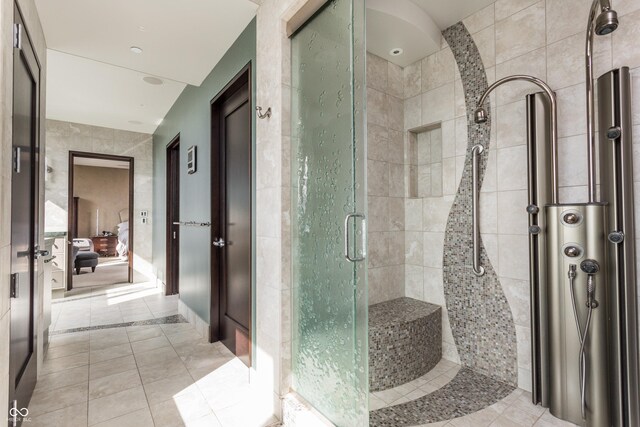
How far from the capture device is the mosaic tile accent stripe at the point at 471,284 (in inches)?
84.7

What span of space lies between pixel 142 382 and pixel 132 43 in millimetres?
2619

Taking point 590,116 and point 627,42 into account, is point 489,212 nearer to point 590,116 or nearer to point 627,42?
→ point 590,116

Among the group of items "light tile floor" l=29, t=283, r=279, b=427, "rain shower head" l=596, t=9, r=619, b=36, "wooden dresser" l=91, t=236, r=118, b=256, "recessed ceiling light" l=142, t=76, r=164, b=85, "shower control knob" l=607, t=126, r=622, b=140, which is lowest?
"light tile floor" l=29, t=283, r=279, b=427

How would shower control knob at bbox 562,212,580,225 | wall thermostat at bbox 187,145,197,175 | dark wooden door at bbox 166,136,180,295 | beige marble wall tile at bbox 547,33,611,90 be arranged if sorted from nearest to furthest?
shower control knob at bbox 562,212,580,225 → beige marble wall tile at bbox 547,33,611,90 → wall thermostat at bbox 187,145,197,175 → dark wooden door at bbox 166,136,180,295

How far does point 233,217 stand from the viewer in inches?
107

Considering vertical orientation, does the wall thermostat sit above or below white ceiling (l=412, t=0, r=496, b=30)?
below

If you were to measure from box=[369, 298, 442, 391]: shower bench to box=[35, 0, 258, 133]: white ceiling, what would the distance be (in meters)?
2.34

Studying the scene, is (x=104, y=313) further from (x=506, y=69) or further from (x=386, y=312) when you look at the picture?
(x=506, y=69)

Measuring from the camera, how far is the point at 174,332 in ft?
10.1

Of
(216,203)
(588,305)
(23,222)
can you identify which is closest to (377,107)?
(216,203)

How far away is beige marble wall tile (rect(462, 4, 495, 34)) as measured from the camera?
2229 mm

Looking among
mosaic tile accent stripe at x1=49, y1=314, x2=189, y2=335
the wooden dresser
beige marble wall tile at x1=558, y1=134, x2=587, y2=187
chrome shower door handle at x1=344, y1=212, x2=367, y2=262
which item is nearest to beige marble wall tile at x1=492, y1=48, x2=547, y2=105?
beige marble wall tile at x1=558, y1=134, x2=587, y2=187

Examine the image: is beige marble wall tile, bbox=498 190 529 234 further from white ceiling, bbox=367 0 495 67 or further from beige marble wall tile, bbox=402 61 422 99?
white ceiling, bbox=367 0 495 67

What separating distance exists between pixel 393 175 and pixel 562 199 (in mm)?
1225
